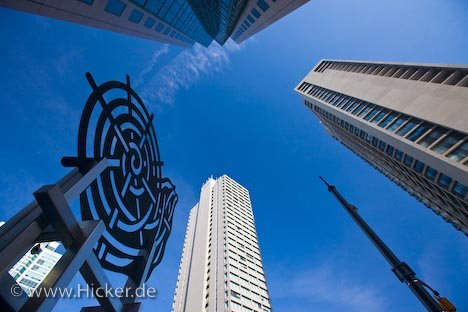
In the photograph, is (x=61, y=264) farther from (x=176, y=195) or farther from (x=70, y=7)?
(x=70, y=7)

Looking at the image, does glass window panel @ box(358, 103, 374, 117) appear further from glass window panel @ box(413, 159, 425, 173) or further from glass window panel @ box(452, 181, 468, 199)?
glass window panel @ box(452, 181, 468, 199)

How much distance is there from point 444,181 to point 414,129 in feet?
29.4

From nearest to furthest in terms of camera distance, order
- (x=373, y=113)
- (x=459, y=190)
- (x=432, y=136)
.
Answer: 1. (x=459, y=190)
2. (x=432, y=136)
3. (x=373, y=113)

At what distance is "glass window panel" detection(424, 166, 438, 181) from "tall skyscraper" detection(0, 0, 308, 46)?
3160cm

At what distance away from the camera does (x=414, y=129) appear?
3988 centimetres

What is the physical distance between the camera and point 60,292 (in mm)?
5453

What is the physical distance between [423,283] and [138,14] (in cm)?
2944

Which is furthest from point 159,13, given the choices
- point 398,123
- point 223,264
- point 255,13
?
point 223,264

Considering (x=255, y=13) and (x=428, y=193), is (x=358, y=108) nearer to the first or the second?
(x=428, y=193)

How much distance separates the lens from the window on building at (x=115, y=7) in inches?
783

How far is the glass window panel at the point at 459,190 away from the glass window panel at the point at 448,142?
4823 millimetres

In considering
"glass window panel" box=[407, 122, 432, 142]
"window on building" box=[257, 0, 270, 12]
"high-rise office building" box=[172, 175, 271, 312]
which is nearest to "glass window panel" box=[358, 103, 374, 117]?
"glass window panel" box=[407, 122, 432, 142]

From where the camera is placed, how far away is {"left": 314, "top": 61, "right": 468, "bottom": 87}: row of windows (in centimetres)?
4019

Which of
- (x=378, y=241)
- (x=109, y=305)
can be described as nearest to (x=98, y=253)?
(x=109, y=305)
